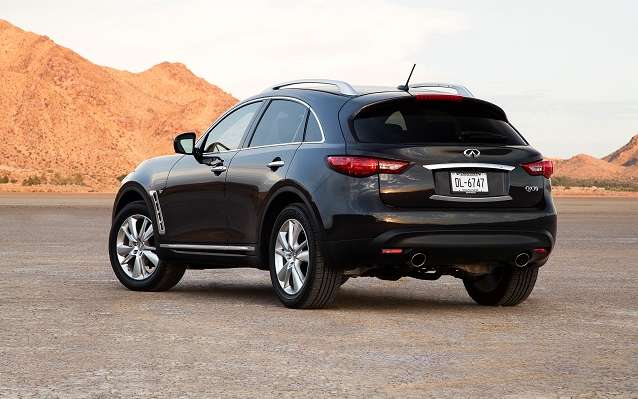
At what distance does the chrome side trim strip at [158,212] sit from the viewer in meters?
12.1

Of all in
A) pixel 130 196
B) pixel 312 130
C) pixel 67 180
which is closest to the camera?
pixel 312 130

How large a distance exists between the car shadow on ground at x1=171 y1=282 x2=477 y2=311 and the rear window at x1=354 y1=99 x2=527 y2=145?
5.27ft

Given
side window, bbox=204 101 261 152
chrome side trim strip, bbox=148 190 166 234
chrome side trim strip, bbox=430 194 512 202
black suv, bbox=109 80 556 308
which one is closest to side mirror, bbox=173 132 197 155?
black suv, bbox=109 80 556 308

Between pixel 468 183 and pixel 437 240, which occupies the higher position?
pixel 468 183

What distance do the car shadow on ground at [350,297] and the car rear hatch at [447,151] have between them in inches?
55.7

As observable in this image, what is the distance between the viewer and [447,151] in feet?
32.6

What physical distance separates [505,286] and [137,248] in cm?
369

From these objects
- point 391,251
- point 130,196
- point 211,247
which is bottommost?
point 211,247

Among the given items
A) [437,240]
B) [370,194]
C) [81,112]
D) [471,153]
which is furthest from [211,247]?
[81,112]

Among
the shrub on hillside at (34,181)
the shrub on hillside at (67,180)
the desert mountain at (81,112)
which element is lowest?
the shrub on hillside at (67,180)

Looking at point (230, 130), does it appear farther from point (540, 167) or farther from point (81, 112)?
point (81, 112)

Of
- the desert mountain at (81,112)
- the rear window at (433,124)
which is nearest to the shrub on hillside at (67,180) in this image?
the desert mountain at (81,112)

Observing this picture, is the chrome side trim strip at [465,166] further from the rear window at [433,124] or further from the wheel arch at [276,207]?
the wheel arch at [276,207]

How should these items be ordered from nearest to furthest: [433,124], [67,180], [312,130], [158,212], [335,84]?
[433,124], [312,130], [335,84], [158,212], [67,180]
